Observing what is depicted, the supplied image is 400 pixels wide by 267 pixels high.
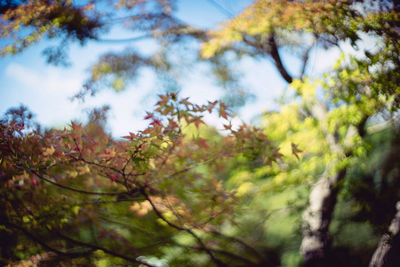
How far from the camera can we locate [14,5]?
9.50ft

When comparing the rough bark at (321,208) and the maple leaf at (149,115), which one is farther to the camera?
the rough bark at (321,208)

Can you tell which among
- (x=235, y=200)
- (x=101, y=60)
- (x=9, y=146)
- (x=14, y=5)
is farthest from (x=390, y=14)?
(x=14, y=5)

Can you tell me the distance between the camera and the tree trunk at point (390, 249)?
2521mm

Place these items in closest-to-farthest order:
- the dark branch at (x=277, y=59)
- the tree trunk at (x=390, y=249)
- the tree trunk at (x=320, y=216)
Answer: the tree trunk at (x=390, y=249) < the tree trunk at (x=320, y=216) < the dark branch at (x=277, y=59)

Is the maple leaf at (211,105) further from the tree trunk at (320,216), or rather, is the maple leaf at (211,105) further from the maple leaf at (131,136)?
the tree trunk at (320,216)

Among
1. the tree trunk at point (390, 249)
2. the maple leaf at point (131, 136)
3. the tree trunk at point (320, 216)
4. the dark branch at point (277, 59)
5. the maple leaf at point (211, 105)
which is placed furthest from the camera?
the dark branch at point (277, 59)

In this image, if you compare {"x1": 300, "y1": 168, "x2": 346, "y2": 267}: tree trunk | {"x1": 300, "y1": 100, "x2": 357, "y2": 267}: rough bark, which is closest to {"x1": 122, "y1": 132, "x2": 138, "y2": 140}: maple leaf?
{"x1": 300, "y1": 100, "x2": 357, "y2": 267}: rough bark

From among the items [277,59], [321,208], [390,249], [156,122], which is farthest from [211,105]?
[390,249]

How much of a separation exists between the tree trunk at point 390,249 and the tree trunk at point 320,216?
501 millimetres

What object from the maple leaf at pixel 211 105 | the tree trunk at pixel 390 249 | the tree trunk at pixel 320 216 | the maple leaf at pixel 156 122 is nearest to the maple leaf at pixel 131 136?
the maple leaf at pixel 156 122

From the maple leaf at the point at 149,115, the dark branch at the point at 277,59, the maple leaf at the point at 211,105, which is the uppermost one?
the dark branch at the point at 277,59

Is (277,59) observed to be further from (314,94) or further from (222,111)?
(222,111)

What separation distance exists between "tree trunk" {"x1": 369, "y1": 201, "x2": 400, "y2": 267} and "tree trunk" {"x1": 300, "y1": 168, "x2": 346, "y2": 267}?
501 mm

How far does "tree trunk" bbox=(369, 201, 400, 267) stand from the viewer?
2521mm
